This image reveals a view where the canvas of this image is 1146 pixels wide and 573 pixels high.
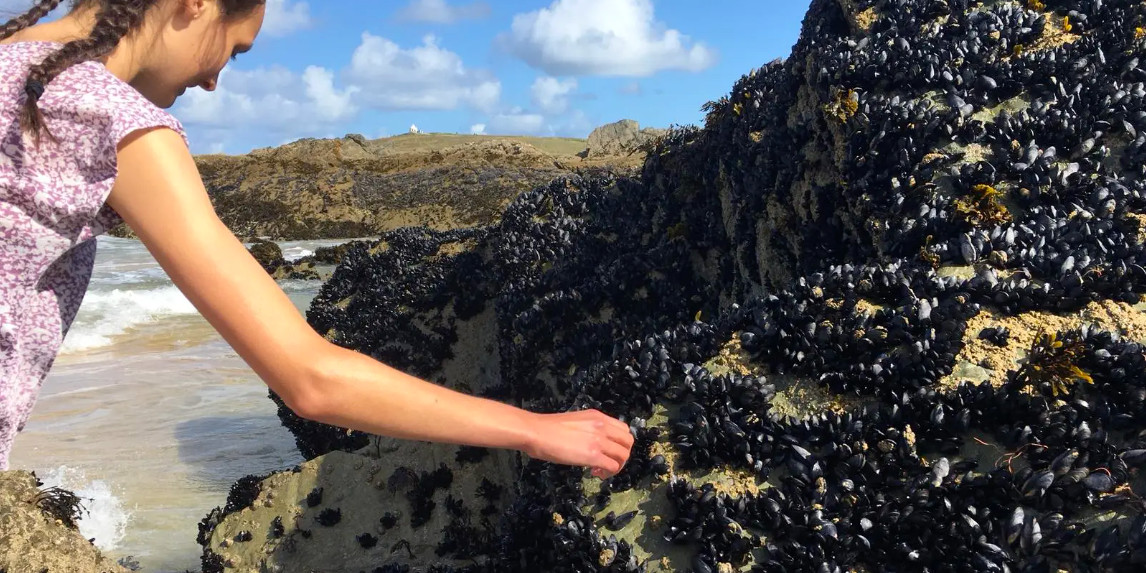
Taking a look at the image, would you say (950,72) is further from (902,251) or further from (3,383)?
(3,383)

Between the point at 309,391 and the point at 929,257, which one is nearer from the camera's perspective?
the point at 309,391

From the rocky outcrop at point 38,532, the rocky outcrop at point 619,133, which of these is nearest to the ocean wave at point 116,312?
the rocky outcrop at point 38,532

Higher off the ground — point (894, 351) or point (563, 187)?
point (563, 187)

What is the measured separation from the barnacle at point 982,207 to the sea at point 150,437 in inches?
266

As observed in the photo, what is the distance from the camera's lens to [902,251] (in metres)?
4.29

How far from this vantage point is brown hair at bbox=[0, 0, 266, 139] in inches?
75.7

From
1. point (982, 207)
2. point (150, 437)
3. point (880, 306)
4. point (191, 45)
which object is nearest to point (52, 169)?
point (191, 45)

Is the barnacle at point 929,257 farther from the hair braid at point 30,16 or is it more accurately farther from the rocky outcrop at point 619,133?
the rocky outcrop at point 619,133

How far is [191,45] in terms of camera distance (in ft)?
7.58

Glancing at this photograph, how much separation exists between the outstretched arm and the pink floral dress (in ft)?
0.21

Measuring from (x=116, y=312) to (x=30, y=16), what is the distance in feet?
68.7

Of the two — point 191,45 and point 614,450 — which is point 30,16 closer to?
point 191,45

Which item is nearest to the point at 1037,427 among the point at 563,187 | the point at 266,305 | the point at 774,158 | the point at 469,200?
the point at 266,305

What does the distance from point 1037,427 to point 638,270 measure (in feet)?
12.8
